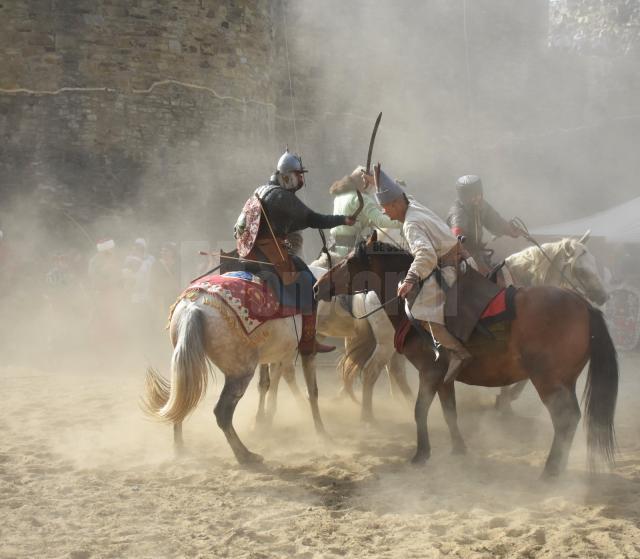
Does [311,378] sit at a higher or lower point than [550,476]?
higher

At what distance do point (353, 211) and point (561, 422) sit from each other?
11.3 ft

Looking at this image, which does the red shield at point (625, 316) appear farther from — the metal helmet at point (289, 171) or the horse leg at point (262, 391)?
the metal helmet at point (289, 171)

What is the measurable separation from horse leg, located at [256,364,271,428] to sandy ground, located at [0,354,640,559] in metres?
0.16

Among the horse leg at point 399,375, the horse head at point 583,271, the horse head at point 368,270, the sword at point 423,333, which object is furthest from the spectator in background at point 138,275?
the horse head at point 583,271

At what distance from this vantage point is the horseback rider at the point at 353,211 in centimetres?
761

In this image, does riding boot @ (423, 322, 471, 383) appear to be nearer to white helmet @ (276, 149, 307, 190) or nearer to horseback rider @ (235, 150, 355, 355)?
horseback rider @ (235, 150, 355, 355)

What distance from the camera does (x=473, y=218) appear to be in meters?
7.63

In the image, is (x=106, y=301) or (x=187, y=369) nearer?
(x=187, y=369)

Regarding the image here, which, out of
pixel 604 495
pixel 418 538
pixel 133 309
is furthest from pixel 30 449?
pixel 133 309

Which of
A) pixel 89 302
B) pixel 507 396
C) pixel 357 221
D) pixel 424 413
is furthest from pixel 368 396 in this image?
pixel 89 302

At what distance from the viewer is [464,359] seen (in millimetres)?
5535

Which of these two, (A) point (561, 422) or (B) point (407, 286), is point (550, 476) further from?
(B) point (407, 286)

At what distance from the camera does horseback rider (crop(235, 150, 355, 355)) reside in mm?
6105

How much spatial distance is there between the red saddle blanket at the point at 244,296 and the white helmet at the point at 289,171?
2.94 ft
